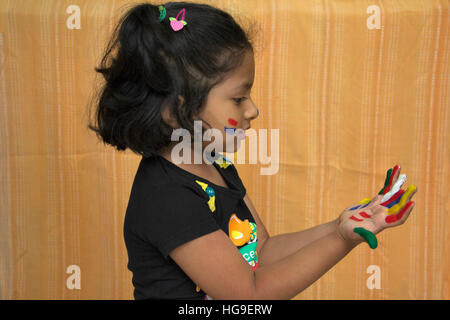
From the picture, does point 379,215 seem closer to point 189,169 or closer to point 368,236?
point 368,236

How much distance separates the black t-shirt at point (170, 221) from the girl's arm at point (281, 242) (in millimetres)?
79

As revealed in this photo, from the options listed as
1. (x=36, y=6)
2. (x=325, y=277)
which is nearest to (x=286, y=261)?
(x=325, y=277)

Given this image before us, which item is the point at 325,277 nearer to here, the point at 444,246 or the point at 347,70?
the point at 444,246

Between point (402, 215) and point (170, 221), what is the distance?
0.28 m

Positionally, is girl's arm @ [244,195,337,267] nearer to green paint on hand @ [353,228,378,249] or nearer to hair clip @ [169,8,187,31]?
green paint on hand @ [353,228,378,249]

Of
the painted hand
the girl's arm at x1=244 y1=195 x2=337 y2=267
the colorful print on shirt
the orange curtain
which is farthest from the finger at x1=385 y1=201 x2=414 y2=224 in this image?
the orange curtain

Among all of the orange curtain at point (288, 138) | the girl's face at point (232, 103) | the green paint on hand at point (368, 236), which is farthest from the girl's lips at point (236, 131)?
the orange curtain at point (288, 138)

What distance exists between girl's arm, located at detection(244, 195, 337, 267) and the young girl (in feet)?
0.41

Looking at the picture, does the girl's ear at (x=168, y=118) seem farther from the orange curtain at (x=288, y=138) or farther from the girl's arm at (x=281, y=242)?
the orange curtain at (x=288, y=138)

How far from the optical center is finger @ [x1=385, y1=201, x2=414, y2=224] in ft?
1.88

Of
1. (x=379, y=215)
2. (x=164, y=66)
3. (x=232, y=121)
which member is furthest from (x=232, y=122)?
(x=379, y=215)

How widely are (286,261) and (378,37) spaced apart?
2.58 ft

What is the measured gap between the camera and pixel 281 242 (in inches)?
33.0

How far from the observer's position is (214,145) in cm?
69
